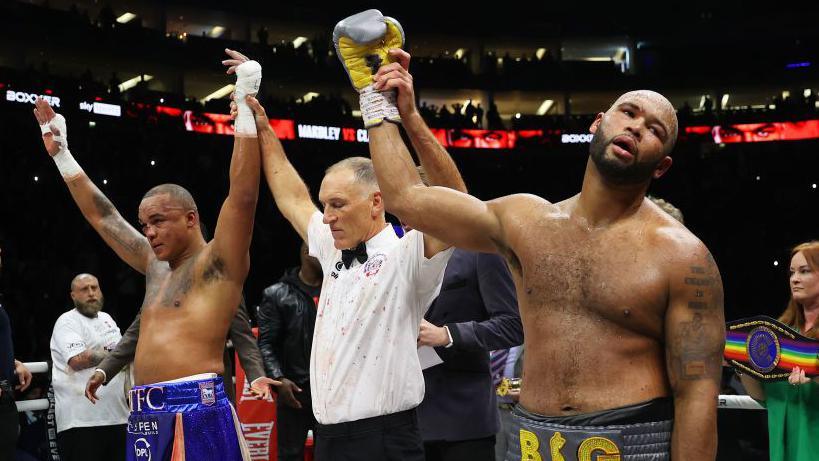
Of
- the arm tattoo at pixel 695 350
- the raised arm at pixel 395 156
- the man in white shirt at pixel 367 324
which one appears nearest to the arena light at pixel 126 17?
the man in white shirt at pixel 367 324

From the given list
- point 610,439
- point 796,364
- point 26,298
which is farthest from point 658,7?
point 610,439

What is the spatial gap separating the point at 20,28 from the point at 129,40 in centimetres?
218

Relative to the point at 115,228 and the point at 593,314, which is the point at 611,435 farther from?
the point at 115,228

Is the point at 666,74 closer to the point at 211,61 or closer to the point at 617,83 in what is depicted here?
the point at 617,83

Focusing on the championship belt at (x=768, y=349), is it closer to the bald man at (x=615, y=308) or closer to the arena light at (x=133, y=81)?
the bald man at (x=615, y=308)

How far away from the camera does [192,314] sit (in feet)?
9.85

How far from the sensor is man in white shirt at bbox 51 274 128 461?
4.84m

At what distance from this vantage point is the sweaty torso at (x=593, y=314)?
1.72 metres

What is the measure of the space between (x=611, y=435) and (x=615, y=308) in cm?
25

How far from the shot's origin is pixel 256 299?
15.6 meters

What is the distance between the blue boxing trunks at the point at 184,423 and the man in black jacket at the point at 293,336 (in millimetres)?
1418

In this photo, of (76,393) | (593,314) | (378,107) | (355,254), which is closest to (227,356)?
(355,254)

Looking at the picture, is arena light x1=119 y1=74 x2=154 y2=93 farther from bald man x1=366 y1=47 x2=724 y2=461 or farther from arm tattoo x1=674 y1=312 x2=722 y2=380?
arm tattoo x1=674 y1=312 x2=722 y2=380

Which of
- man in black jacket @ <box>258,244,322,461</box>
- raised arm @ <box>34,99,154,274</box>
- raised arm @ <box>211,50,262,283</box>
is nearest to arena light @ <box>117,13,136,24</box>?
man in black jacket @ <box>258,244,322,461</box>
